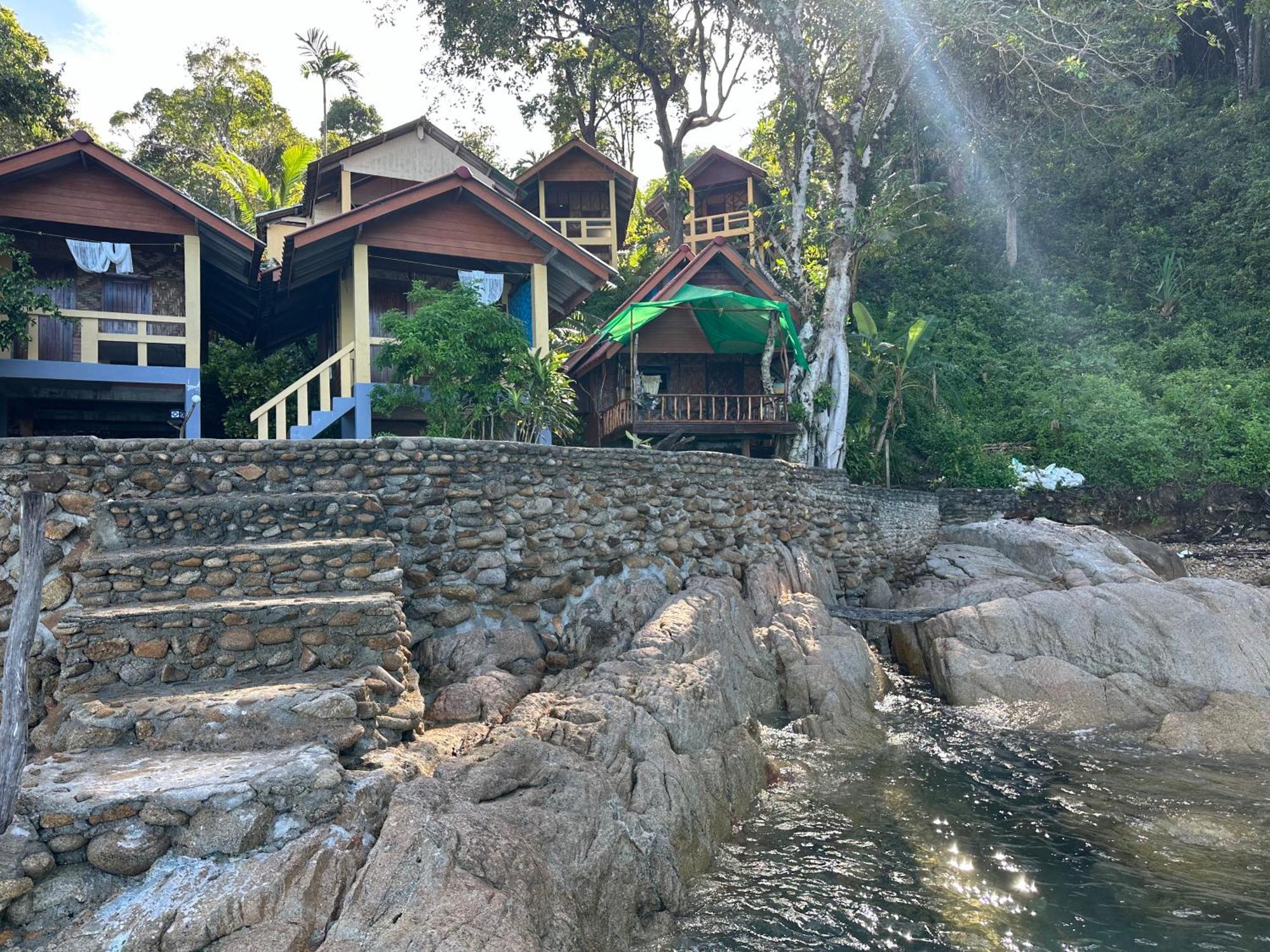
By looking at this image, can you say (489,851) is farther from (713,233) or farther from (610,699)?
(713,233)

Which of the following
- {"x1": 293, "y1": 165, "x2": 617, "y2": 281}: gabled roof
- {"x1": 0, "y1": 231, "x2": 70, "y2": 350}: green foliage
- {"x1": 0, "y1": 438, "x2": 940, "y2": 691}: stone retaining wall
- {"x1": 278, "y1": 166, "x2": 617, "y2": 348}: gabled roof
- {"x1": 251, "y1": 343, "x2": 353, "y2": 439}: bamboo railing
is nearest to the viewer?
{"x1": 0, "y1": 438, "x2": 940, "y2": 691}: stone retaining wall

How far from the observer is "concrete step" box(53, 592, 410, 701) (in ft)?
22.5

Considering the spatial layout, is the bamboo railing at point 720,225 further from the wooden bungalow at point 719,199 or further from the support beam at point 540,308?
the support beam at point 540,308

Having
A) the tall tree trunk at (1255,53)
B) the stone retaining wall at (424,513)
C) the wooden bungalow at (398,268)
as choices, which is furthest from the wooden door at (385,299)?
the tall tree trunk at (1255,53)

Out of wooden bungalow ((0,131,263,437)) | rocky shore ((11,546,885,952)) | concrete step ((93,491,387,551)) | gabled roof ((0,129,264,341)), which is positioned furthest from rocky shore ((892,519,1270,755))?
gabled roof ((0,129,264,341))

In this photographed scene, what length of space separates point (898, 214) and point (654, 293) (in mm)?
6563

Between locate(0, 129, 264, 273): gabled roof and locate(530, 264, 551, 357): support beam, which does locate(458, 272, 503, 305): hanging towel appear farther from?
locate(0, 129, 264, 273): gabled roof

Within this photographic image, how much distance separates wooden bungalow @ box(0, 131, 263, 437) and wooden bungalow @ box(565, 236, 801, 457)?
8.74 meters

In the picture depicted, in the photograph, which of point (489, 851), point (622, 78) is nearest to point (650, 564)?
point (489, 851)

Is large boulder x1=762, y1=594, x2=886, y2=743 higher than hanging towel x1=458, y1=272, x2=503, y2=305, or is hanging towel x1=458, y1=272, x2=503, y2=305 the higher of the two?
hanging towel x1=458, y1=272, x2=503, y2=305

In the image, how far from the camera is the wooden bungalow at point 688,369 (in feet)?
64.7

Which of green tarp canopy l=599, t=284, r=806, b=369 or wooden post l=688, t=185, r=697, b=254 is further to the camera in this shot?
wooden post l=688, t=185, r=697, b=254

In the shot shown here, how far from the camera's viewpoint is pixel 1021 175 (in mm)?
31141

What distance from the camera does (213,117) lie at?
32531 millimetres
